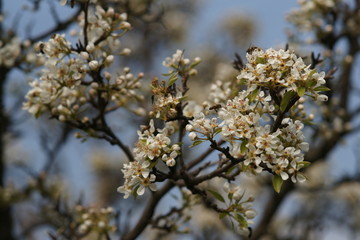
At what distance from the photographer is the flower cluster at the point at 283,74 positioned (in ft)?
8.01

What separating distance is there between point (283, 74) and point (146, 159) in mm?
862

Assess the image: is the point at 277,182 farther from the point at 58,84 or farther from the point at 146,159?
the point at 58,84

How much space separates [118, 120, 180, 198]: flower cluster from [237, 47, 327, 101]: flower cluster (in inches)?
21.9

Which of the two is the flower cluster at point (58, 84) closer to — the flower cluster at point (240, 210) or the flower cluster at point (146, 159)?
the flower cluster at point (146, 159)

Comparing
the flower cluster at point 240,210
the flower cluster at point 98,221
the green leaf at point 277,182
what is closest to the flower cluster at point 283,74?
the green leaf at point 277,182

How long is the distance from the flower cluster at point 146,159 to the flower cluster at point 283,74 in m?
0.56

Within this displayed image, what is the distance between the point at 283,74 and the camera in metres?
2.50

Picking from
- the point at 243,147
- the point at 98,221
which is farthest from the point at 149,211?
the point at 243,147

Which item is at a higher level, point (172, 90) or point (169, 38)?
point (172, 90)

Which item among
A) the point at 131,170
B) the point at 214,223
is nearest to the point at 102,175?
the point at 214,223

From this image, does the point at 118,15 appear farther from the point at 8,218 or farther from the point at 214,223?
the point at 214,223

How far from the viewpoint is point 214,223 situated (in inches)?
355

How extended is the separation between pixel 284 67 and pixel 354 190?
29.1 feet

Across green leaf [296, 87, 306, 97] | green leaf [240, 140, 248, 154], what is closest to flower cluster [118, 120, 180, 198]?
green leaf [240, 140, 248, 154]
